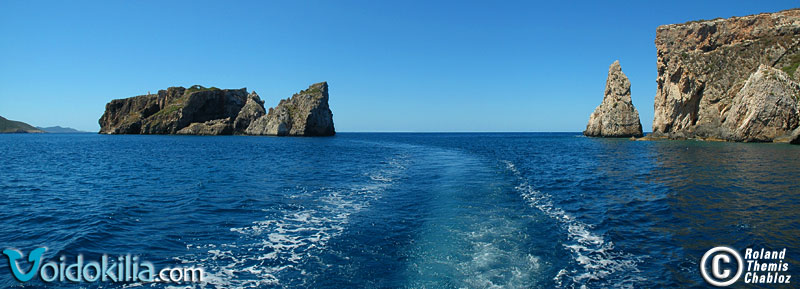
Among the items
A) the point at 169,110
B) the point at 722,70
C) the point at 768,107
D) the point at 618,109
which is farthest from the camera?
the point at 169,110

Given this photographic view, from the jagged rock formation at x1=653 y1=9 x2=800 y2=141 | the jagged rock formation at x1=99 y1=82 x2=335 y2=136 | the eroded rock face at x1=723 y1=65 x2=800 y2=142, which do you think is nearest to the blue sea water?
the eroded rock face at x1=723 y1=65 x2=800 y2=142

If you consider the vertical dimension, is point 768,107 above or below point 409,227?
above

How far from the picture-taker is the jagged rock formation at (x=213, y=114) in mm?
132625

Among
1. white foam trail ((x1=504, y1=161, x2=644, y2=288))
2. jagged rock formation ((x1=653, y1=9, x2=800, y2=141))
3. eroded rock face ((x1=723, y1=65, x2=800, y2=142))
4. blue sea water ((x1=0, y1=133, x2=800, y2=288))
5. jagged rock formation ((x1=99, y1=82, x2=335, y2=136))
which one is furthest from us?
jagged rock formation ((x1=99, y1=82, x2=335, y2=136))

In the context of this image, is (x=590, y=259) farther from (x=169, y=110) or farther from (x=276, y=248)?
(x=169, y=110)

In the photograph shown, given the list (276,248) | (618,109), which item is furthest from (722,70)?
(276,248)

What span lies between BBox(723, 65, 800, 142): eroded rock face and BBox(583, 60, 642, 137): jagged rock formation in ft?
128

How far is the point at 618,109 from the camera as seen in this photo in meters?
109

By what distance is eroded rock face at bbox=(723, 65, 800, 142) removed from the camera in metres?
63.6

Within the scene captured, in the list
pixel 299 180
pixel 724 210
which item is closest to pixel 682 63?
pixel 724 210

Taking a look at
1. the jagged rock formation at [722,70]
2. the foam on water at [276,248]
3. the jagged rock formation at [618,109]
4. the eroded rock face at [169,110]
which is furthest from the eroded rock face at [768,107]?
the eroded rock face at [169,110]

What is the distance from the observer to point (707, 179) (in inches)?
973

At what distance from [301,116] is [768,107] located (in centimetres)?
12029

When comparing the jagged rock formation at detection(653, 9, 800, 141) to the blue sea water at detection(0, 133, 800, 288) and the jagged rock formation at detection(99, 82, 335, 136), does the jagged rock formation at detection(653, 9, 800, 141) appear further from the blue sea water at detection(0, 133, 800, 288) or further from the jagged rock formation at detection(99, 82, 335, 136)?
the jagged rock formation at detection(99, 82, 335, 136)
